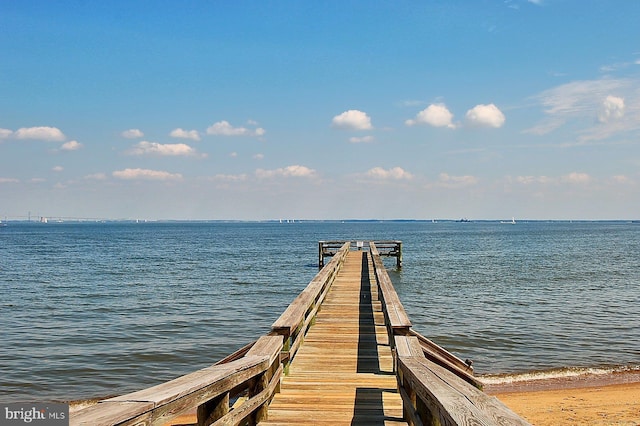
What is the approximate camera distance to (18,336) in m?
17.4

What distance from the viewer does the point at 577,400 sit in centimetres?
1070

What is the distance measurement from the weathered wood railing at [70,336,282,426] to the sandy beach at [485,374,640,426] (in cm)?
619

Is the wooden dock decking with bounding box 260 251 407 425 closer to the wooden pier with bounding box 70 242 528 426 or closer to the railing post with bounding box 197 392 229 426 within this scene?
the wooden pier with bounding box 70 242 528 426

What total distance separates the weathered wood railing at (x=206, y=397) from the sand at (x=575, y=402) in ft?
19.5

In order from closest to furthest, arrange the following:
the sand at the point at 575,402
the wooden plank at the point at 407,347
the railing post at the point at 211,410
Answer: the railing post at the point at 211,410 → the wooden plank at the point at 407,347 → the sand at the point at 575,402

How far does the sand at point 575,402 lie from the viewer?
958 cm

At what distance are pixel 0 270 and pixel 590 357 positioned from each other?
1692 inches

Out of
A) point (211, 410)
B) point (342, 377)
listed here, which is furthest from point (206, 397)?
point (342, 377)

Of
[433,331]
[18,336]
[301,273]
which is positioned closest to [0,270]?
[301,273]

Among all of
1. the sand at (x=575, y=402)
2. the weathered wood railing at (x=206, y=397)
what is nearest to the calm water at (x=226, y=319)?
the sand at (x=575, y=402)

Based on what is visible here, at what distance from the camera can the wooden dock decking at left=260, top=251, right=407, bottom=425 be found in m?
5.67

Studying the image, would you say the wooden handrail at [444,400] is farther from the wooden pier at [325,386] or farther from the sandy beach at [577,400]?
the sandy beach at [577,400]

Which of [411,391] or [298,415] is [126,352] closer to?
[298,415]

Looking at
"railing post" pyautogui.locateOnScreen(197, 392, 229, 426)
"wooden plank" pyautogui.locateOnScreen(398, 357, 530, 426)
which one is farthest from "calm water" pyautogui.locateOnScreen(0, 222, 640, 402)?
"wooden plank" pyautogui.locateOnScreen(398, 357, 530, 426)
